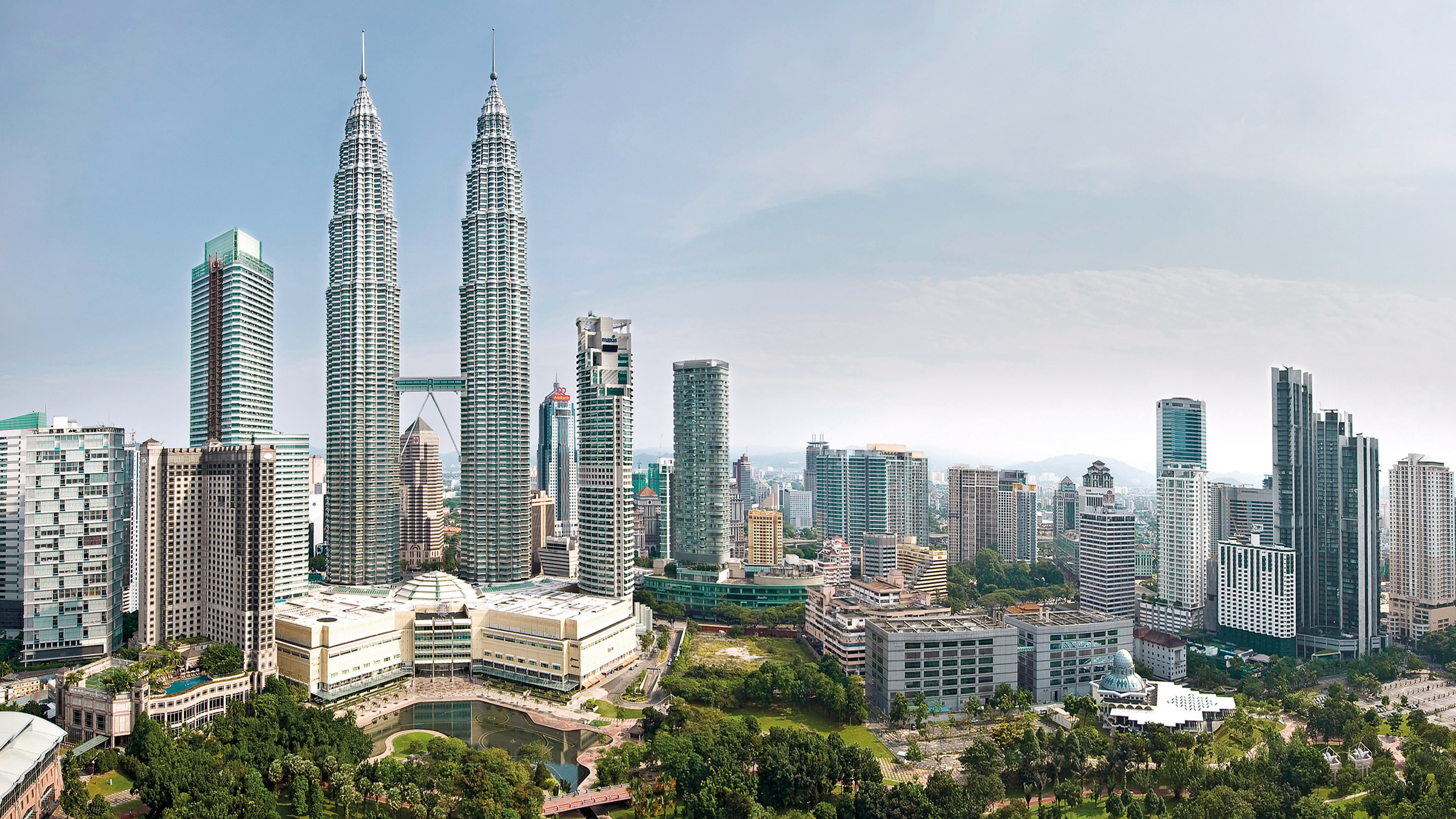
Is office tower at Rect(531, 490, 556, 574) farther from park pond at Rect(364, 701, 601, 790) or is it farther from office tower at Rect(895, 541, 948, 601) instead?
park pond at Rect(364, 701, 601, 790)

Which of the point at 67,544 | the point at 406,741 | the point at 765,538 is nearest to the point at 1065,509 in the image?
the point at 765,538

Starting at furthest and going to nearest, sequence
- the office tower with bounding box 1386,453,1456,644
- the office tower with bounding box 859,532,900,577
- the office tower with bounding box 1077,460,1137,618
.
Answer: the office tower with bounding box 859,532,900,577, the office tower with bounding box 1077,460,1137,618, the office tower with bounding box 1386,453,1456,644

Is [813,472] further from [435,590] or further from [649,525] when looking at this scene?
[435,590]

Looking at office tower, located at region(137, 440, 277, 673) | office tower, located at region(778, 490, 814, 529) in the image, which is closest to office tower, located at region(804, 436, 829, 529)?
office tower, located at region(778, 490, 814, 529)

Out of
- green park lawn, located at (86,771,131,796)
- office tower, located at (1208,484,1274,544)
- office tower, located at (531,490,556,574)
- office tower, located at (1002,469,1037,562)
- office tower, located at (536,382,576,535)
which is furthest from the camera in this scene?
office tower, located at (536,382,576,535)

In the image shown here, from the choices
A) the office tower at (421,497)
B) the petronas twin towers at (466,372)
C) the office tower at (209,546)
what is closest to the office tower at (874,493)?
the petronas twin towers at (466,372)

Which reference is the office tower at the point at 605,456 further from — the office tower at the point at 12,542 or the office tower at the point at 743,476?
the office tower at the point at 743,476
